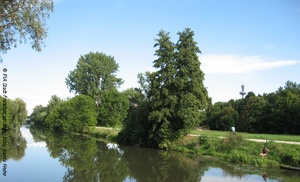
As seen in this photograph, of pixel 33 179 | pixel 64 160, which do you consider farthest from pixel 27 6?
pixel 64 160

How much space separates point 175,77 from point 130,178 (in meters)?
18.8

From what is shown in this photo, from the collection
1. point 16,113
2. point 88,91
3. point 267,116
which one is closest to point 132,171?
point 267,116

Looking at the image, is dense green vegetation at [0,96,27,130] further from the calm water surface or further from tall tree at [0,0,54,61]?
tall tree at [0,0,54,61]

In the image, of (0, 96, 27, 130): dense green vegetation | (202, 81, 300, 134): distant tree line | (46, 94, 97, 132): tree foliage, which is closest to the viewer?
(202, 81, 300, 134): distant tree line

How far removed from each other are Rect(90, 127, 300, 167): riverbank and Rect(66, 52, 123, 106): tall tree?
125ft

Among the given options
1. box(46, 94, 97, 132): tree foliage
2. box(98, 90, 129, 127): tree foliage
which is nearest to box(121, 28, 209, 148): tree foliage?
box(98, 90, 129, 127): tree foliage

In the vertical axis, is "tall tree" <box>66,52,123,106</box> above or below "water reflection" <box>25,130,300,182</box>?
above

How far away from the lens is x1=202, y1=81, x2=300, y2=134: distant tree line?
173 ft

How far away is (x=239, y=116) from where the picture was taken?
221 feet

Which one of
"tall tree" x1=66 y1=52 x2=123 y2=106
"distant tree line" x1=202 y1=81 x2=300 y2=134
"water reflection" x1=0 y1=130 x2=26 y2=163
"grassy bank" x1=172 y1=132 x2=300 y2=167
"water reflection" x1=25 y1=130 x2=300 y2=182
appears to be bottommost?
"water reflection" x1=25 y1=130 x2=300 y2=182

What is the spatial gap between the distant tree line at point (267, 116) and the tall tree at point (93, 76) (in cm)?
2561

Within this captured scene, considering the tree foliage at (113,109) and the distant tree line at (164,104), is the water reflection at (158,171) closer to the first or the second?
the distant tree line at (164,104)

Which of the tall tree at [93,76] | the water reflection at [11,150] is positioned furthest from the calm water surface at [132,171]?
the tall tree at [93,76]

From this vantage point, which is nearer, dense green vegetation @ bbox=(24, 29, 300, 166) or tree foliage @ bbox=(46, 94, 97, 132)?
dense green vegetation @ bbox=(24, 29, 300, 166)
